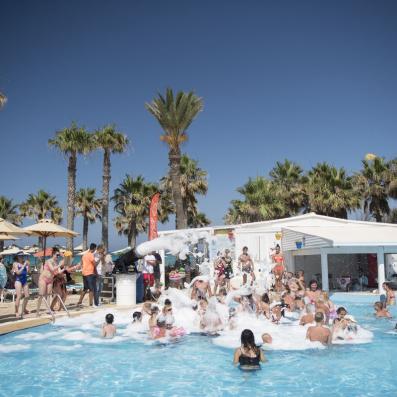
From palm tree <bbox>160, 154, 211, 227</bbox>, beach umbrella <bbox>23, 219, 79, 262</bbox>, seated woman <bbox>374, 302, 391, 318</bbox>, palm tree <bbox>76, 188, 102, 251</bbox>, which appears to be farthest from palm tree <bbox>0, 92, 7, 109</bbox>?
palm tree <bbox>76, 188, 102, 251</bbox>

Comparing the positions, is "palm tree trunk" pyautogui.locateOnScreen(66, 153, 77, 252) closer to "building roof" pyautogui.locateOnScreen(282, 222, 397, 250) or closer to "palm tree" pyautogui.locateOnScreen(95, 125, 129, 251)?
"palm tree" pyautogui.locateOnScreen(95, 125, 129, 251)

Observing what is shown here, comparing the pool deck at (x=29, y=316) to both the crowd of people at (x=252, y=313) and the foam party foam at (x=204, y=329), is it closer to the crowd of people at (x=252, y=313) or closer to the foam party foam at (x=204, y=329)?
the foam party foam at (x=204, y=329)

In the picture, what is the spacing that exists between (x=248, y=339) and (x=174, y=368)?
1690 mm

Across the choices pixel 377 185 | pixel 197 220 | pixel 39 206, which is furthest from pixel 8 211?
pixel 377 185

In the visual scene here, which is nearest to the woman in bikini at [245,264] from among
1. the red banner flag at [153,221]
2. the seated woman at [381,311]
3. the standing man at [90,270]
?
the red banner flag at [153,221]

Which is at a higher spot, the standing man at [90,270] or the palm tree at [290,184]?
the palm tree at [290,184]

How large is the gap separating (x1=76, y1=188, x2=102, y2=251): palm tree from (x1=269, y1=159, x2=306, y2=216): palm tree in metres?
23.1

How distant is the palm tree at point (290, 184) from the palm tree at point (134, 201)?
476 inches

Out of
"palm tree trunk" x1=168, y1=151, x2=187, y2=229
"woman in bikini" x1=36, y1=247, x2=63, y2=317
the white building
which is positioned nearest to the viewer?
"woman in bikini" x1=36, y1=247, x2=63, y2=317

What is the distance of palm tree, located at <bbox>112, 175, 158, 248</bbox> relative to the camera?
4206 centimetres

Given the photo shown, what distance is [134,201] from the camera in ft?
140

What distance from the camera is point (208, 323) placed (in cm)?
1111

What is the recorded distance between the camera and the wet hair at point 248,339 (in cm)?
712

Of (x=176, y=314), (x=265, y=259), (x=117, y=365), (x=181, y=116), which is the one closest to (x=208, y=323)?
(x=176, y=314)
